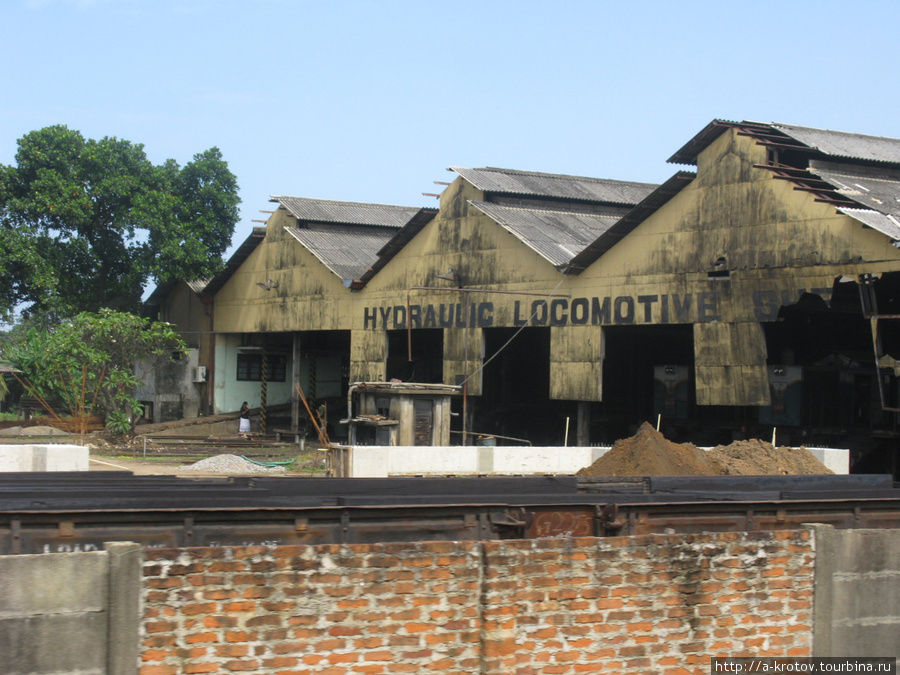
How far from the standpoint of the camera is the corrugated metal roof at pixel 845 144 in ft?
80.2

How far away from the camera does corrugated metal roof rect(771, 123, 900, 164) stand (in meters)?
24.5

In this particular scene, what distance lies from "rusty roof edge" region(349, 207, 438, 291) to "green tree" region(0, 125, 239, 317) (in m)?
13.8

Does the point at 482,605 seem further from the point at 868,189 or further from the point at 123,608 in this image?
the point at 868,189

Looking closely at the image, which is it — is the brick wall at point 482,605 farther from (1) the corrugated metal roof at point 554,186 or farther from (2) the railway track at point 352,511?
(1) the corrugated metal roof at point 554,186

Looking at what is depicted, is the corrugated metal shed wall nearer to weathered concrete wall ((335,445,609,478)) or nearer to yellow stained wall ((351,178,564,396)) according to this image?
weathered concrete wall ((335,445,609,478))

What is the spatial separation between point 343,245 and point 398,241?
6.30 m

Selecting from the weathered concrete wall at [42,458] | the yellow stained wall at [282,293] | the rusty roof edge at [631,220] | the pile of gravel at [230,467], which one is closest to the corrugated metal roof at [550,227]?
the rusty roof edge at [631,220]

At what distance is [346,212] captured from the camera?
4178cm

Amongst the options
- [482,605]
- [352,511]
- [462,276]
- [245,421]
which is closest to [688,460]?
[482,605]

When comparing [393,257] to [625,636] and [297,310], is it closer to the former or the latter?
[297,310]

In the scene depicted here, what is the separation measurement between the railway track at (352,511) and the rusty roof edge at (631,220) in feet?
50.4

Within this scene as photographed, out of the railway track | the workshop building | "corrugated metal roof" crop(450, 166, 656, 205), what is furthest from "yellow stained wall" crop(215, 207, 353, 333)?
the railway track

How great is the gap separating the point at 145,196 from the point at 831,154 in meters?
31.2

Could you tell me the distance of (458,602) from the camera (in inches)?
269
